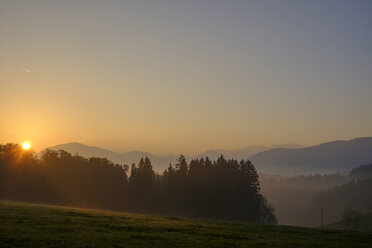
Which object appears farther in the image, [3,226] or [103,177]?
[103,177]

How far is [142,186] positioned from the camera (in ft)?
371

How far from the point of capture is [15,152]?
403 feet

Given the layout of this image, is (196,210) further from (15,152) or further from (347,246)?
(347,246)

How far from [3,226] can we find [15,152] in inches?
3940

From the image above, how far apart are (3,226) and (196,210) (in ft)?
257

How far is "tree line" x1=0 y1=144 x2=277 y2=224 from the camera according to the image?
352ft

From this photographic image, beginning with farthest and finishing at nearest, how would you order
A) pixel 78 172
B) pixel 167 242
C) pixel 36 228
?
pixel 78 172, pixel 36 228, pixel 167 242

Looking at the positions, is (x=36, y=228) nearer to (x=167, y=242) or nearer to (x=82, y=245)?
(x=82, y=245)

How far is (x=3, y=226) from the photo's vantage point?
31.8m

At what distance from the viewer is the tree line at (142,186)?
4227 inches

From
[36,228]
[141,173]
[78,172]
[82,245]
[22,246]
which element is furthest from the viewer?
[78,172]

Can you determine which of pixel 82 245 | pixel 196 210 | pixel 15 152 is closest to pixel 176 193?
pixel 196 210

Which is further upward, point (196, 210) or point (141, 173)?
point (141, 173)

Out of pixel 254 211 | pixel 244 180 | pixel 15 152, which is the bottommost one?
pixel 254 211
